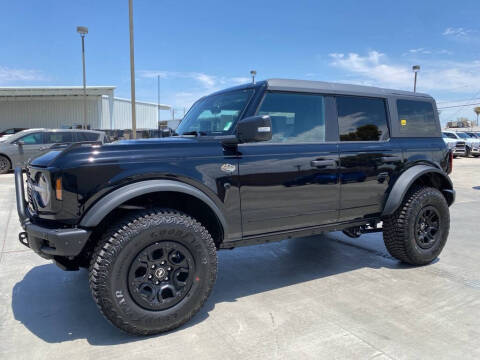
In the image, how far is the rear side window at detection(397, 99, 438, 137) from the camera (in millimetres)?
4168

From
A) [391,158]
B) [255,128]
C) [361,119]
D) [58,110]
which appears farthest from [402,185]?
[58,110]

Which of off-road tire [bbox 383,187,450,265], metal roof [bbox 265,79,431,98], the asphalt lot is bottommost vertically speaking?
the asphalt lot

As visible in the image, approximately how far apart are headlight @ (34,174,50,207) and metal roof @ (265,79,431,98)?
6.30 feet

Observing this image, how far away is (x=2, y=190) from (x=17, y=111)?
32.8 metres

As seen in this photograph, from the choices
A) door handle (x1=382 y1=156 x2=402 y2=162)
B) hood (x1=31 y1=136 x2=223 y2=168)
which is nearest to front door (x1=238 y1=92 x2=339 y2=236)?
hood (x1=31 y1=136 x2=223 y2=168)

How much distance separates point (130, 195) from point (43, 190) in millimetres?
642

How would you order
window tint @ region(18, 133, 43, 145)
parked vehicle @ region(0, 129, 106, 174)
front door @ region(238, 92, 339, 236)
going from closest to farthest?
1. front door @ region(238, 92, 339, 236)
2. parked vehicle @ region(0, 129, 106, 174)
3. window tint @ region(18, 133, 43, 145)

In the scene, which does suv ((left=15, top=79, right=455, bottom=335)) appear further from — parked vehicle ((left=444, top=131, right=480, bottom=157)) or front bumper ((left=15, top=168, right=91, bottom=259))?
parked vehicle ((left=444, top=131, right=480, bottom=157))

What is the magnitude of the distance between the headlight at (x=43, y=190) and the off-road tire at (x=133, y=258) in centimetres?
48

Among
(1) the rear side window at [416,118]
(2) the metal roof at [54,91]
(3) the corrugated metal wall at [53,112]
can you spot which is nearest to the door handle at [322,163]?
(1) the rear side window at [416,118]

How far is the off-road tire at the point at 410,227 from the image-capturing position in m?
3.99

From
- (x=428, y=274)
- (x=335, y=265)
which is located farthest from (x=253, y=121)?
(x=428, y=274)

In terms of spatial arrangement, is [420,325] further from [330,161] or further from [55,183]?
[55,183]

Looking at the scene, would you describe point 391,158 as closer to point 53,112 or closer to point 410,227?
point 410,227
